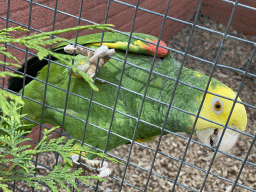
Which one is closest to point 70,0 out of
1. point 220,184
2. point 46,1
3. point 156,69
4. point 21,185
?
point 46,1

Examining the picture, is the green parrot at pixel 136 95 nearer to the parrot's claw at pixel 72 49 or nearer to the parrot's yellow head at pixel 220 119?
the parrot's yellow head at pixel 220 119

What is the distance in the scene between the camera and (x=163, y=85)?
1071mm

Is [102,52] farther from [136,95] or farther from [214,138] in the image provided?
[214,138]

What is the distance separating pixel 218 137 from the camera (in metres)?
1.10

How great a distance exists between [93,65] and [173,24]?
2121 mm

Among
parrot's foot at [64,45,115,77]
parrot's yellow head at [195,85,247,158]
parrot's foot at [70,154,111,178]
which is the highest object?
parrot's foot at [64,45,115,77]

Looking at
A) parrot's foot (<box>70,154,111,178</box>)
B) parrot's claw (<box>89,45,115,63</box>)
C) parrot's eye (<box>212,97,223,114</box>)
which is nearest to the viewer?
parrot's claw (<box>89,45,115,63</box>)

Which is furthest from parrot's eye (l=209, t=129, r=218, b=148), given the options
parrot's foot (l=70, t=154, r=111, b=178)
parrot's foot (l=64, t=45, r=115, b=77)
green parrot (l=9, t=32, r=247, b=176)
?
parrot's foot (l=64, t=45, r=115, b=77)

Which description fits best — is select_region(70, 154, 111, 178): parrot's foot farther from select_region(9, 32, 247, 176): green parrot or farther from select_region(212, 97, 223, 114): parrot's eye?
select_region(212, 97, 223, 114): parrot's eye

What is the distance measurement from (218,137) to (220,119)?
7 cm

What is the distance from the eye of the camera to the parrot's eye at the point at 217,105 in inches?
42.3

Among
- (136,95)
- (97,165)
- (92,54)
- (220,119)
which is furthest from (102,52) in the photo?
(220,119)

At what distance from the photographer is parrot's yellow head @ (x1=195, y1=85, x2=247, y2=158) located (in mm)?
1061

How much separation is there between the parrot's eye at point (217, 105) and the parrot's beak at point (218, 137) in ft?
0.27
